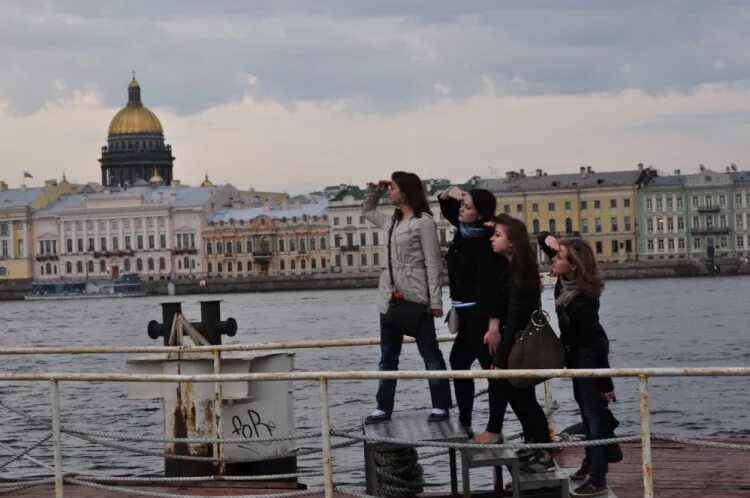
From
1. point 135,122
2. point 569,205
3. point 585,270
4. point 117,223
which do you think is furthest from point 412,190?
point 135,122

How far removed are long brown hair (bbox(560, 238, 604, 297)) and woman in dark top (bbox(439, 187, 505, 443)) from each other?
1.03 feet

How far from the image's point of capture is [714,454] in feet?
22.6

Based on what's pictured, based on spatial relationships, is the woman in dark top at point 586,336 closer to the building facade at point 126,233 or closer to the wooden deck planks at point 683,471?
the wooden deck planks at point 683,471

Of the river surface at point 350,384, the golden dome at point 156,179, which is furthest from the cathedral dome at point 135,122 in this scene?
the river surface at point 350,384

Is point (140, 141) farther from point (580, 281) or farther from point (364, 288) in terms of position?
point (580, 281)

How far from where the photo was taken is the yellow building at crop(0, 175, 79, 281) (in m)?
110

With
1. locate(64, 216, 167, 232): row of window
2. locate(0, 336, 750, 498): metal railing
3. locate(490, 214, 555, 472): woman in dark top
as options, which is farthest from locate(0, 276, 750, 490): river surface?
locate(64, 216, 167, 232): row of window

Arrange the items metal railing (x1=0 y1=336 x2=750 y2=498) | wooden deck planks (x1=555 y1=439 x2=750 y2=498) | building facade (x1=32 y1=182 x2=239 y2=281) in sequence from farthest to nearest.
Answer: building facade (x1=32 y1=182 x2=239 y2=281), wooden deck planks (x1=555 y1=439 x2=750 y2=498), metal railing (x1=0 y1=336 x2=750 y2=498)

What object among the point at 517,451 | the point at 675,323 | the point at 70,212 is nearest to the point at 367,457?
the point at 517,451

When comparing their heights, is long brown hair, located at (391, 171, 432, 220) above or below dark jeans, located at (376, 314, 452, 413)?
above

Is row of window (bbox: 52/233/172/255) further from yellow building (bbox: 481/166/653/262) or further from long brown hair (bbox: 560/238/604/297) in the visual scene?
long brown hair (bbox: 560/238/604/297)

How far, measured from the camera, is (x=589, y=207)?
96.1m

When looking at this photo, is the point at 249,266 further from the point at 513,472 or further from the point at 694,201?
the point at 513,472

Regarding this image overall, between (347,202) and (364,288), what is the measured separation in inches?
300
